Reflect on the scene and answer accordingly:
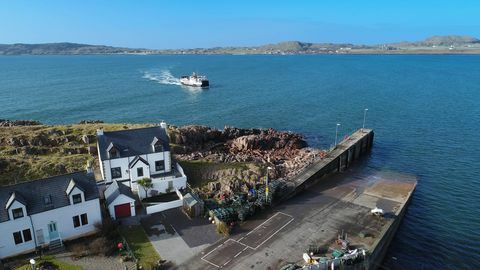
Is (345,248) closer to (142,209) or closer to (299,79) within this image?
(142,209)

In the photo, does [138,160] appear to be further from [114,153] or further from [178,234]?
[178,234]

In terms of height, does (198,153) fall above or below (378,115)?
above

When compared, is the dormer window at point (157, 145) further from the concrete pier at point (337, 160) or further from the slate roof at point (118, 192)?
the concrete pier at point (337, 160)

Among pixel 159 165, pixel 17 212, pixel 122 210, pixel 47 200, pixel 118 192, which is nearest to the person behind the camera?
pixel 17 212

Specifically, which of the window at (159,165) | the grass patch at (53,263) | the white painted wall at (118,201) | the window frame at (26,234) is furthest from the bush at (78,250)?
the window at (159,165)

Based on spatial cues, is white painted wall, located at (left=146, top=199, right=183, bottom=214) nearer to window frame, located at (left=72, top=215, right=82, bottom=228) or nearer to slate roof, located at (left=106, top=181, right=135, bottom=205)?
slate roof, located at (left=106, top=181, right=135, bottom=205)

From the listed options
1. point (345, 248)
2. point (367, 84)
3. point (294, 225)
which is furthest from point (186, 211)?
point (367, 84)

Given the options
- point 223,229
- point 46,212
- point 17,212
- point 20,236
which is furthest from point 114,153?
point 223,229
